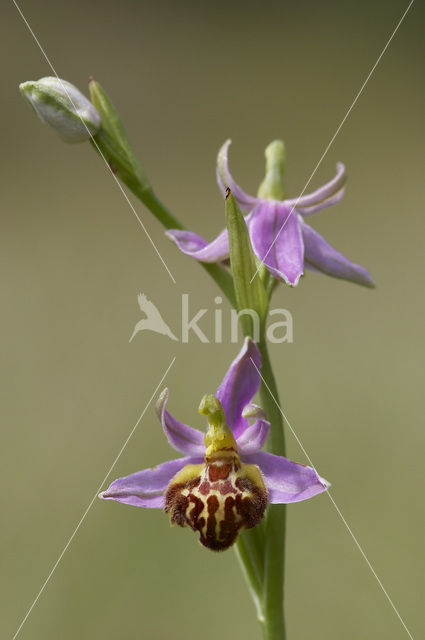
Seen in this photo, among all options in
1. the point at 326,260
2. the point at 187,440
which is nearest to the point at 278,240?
the point at 326,260

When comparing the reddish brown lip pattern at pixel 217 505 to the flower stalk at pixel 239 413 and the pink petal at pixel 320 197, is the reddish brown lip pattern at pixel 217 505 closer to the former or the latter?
the flower stalk at pixel 239 413

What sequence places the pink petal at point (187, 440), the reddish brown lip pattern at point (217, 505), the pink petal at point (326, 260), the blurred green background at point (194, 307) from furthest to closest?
1. the blurred green background at point (194, 307)
2. the pink petal at point (326, 260)
3. the pink petal at point (187, 440)
4. the reddish brown lip pattern at point (217, 505)

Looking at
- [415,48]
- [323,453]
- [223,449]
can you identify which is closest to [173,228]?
[223,449]

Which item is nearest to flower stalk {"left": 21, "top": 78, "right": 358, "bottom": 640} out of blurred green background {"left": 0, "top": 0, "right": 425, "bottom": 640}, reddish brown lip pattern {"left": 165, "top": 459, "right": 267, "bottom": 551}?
reddish brown lip pattern {"left": 165, "top": 459, "right": 267, "bottom": 551}

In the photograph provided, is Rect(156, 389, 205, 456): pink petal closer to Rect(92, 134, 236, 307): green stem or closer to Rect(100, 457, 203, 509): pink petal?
Rect(100, 457, 203, 509): pink petal

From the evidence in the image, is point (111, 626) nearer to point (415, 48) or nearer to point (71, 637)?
point (71, 637)

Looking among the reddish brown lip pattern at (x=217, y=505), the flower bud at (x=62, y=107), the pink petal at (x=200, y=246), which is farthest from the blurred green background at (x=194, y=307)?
the flower bud at (x=62, y=107)

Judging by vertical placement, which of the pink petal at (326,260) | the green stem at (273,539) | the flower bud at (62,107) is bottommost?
the green stem at (273,539)
